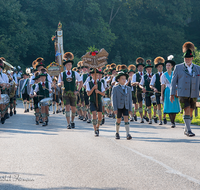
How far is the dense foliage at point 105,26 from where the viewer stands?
47188mm

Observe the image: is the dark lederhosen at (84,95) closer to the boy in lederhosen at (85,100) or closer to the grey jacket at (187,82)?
the boy in lederhosen at (85,100)

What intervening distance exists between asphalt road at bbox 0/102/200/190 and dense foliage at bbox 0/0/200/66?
122ft

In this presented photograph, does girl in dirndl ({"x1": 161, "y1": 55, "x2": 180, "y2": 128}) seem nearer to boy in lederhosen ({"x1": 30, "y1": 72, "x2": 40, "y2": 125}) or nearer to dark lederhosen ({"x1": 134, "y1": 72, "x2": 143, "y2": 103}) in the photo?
dark lederhosen ({"x1": 134, "y1": 72, "x2": 143, "y2": 103})

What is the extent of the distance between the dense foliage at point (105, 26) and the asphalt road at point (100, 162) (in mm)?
37101

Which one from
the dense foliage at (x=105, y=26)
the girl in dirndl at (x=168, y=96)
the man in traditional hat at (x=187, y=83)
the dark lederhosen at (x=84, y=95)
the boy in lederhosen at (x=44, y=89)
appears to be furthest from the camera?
the dense foliage at (x=105, y=26)

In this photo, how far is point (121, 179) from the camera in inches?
221

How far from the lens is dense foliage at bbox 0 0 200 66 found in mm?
47188

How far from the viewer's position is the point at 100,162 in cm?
694

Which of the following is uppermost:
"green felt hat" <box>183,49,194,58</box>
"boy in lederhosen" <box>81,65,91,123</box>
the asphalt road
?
"green felt hat" <box>183,49,194,58</box>

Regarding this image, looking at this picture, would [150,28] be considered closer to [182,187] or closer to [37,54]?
[37,54]

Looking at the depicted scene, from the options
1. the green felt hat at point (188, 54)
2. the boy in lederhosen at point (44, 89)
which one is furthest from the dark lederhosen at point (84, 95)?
the green felt hat at point (188, 54)

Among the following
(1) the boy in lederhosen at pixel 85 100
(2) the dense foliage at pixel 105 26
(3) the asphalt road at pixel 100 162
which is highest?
(2) the dense foliage at pixel 105 26

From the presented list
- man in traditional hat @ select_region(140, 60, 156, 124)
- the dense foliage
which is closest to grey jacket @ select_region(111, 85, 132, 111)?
man in traditional hat @ select_region(140, 60, 156, 124)

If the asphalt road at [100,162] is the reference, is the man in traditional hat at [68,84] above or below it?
above
